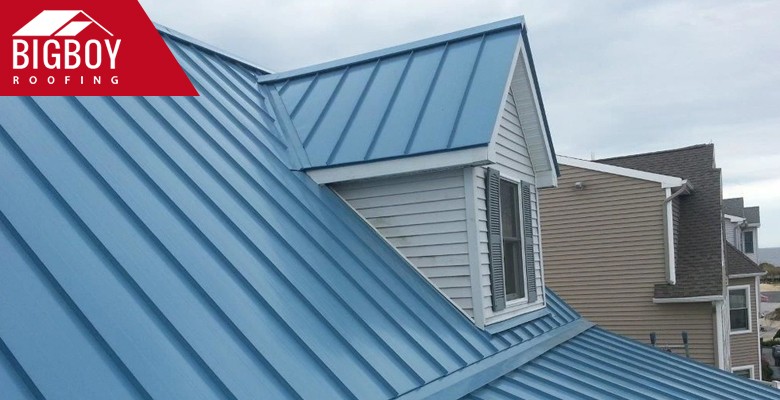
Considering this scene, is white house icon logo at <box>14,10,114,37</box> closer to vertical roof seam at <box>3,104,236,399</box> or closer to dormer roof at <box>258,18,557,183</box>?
vertical roof seam at <box>3,104,236,399</box>

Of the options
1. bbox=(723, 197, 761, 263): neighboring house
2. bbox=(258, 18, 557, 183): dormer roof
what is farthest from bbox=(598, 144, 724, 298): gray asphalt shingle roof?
bbox=(723, 197, 761, 263): neighboring house

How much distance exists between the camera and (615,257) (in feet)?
60.8

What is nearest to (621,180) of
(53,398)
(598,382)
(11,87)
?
(598,382)

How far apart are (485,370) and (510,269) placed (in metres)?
2.29

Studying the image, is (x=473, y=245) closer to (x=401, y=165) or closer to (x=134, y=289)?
(x=401, y=165)

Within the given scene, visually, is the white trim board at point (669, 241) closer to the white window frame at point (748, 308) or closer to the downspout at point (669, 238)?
the downspout at point (669, 238)

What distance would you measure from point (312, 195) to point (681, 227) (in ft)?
54.4

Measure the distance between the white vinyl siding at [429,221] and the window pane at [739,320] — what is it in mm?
19666

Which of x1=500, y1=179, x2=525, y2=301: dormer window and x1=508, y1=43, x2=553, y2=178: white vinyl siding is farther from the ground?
x1=508, y1=43, x2=553, y2=178: white vinyl siding

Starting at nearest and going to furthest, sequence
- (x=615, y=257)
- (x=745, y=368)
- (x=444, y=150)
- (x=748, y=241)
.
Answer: (x=444, y=150) → (x=615, y=257) → (x=745, y=368) → (x=748, y=241)

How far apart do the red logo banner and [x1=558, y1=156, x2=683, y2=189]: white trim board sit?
49.1 feet

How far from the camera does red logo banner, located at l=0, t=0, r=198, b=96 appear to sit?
5168 mm

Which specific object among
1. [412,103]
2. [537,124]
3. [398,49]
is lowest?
[537,124]

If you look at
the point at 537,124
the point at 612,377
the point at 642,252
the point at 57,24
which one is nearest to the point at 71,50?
the point at 57,24
